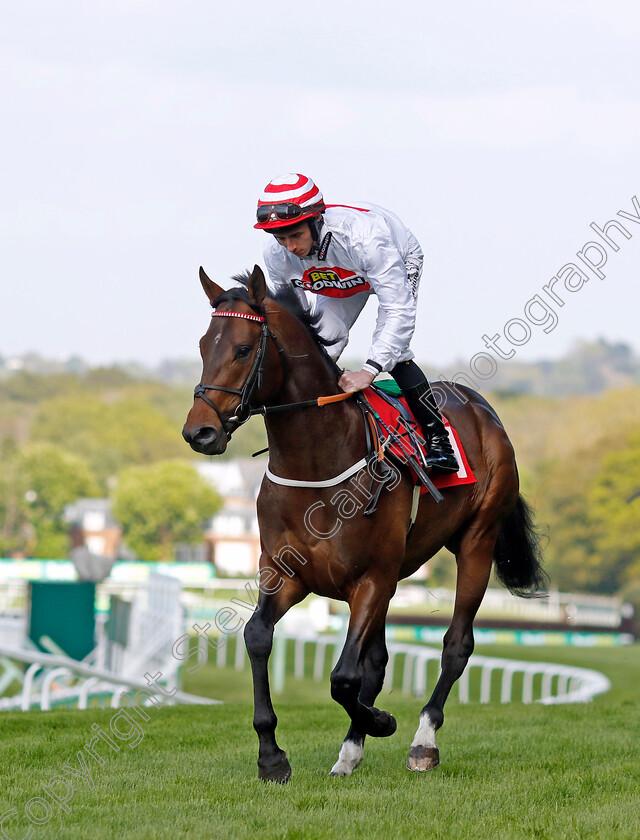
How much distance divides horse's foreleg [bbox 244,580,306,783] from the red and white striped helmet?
4.94ft

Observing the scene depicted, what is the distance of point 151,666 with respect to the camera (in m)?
11.9

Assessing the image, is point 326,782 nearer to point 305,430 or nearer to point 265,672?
point 265,672

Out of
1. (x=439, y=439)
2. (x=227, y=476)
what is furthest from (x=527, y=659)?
(x=227, y=476)

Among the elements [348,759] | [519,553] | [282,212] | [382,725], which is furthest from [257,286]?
[519,553]

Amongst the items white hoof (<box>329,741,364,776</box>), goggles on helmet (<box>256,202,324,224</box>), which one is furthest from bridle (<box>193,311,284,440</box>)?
white hoof (<box>329,741,364,776</box>)

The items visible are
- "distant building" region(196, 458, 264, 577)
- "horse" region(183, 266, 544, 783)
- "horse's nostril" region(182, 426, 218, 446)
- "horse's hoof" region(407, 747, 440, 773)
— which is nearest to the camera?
"horse's nostril" region(182, 426, 218, 446)

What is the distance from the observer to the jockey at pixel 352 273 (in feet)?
15.4

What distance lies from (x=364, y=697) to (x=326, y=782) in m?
0.69

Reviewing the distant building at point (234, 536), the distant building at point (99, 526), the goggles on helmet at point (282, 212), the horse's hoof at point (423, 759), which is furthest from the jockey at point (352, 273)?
the distant building at point (99, 526)

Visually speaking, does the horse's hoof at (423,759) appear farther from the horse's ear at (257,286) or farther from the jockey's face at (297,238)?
the jockey's face at (297,238)

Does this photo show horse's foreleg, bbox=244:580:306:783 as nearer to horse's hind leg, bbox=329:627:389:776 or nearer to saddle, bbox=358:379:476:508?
horse's hind leg, bbox=329:627:389:776

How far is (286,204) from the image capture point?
4625mm

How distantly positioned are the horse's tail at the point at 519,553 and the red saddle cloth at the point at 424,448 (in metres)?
0.78

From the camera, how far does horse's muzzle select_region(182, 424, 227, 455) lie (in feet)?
13.3
